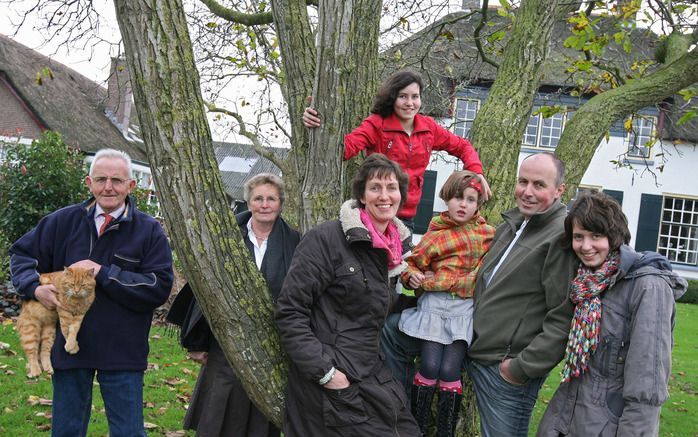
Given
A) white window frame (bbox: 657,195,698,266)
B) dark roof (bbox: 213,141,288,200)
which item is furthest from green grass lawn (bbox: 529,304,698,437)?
dark roof (bbox: 213,141,288,200)

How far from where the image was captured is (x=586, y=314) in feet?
10.0

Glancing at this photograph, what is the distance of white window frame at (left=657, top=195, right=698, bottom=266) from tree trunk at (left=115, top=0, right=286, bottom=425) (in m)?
22.8

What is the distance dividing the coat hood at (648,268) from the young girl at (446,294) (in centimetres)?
89

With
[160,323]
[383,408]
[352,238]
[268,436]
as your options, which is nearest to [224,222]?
[352,238]

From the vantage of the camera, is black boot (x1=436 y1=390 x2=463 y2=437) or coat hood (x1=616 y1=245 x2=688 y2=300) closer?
coat hood (x1=616 y1=245 x2=688 y2=300)

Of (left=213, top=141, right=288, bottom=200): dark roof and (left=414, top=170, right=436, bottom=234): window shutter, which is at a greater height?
(left=213, top=141, right=288, bottom=200): dark roof

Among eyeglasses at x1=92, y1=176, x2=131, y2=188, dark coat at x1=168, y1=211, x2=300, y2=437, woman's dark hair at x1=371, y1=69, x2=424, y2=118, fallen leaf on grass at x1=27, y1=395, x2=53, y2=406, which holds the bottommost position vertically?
fallen leaf on grass at x1=27, y1=395, x2=53, y2=406

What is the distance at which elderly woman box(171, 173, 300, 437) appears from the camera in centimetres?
396

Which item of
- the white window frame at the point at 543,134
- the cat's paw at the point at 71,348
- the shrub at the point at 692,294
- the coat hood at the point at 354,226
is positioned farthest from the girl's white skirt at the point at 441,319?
the white window frame at the point at 543,134

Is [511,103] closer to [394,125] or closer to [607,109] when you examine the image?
[607,109]

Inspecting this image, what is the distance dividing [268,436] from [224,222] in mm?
1580

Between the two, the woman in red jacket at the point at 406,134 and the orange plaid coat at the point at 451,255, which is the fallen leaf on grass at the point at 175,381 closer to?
the woman in red jacket at the point at 406,134

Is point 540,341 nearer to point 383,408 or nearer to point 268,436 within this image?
point 383,408

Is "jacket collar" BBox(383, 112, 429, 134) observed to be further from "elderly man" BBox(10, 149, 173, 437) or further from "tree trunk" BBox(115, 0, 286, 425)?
"elderly man" BBox(10, 149, 173, 437)
